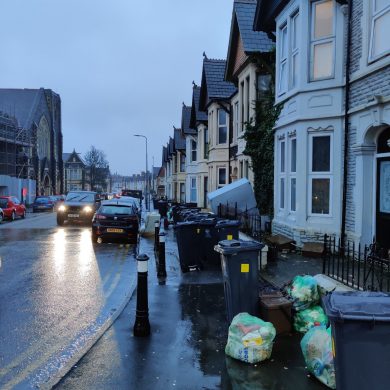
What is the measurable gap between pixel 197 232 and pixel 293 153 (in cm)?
394

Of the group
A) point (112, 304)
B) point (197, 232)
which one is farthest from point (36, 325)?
point (197, 232)

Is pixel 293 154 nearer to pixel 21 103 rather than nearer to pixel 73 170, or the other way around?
pixel 21 103

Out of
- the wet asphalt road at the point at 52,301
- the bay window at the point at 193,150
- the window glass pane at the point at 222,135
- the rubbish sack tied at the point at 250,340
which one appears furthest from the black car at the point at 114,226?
the bay window at the point at 193,150

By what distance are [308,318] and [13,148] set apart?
53.1m

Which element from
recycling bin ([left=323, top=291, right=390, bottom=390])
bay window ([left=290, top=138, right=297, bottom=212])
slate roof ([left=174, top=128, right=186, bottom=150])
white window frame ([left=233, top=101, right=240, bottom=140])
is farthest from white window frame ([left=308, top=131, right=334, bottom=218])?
slate roof ([left=174, top=128, right=186, bottom=150])

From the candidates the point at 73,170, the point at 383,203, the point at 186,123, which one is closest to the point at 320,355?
the point at 383,203

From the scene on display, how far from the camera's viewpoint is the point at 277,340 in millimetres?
5766

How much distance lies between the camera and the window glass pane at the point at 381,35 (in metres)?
9.05

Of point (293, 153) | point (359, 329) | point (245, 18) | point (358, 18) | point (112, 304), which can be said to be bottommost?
point (112, 304)

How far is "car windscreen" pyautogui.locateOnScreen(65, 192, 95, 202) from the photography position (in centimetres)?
2510

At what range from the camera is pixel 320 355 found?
4.54 m

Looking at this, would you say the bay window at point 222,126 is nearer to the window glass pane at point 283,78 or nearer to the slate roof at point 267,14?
the slate roof at point 267,14

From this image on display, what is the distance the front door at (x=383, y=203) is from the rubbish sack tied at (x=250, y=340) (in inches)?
213

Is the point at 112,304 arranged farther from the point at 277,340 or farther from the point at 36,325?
the point at 277,340
